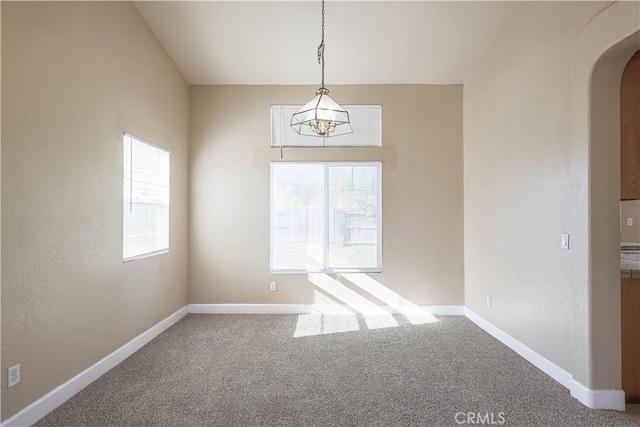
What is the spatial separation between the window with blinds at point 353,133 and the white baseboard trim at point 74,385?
2825mm

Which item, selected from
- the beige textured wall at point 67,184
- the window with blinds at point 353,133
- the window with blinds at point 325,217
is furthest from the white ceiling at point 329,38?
the window with blinds at point 325,217

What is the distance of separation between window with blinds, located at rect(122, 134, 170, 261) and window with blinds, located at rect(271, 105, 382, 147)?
4.89 feet

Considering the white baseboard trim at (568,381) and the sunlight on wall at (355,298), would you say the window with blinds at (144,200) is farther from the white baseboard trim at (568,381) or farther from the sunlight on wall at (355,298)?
the white baseboard trim at (568,381)

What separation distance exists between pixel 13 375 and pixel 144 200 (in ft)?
6.38

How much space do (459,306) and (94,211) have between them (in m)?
4.38

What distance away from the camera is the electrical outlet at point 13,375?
6.64 ft

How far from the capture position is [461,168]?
470 centimetres

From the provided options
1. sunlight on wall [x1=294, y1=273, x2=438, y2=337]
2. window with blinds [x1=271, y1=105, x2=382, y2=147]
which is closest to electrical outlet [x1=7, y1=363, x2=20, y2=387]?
sunlight on wall [x1=294, y1=273, x2=438, y2=337]

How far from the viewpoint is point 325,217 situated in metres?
4.74

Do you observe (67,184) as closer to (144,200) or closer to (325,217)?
(144,200)

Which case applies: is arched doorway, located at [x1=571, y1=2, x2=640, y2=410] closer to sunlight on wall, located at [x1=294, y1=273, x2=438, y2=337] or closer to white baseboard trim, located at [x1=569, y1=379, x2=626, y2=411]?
white baseboard trim, located at [x1=569, y1=379, x2=626, y2=411]

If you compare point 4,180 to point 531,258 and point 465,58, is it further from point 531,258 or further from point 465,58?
point 465,58

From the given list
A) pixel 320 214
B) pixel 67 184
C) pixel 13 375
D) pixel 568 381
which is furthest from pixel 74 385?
pixel 568 381

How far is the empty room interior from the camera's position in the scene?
2297 millimetres
